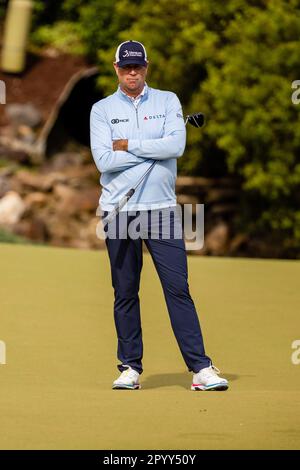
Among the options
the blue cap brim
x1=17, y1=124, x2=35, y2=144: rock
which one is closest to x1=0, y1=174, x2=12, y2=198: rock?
x1=17, y1=124, x2=35, y2=144: rock

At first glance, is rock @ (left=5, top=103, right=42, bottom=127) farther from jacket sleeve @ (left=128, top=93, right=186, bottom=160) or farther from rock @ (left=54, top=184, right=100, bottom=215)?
jacket sleeve @ (left=128, top=93, right=186, bottom=160)

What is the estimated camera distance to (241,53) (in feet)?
84.0

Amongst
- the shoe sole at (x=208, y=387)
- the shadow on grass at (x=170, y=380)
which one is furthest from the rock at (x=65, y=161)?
the shoe sole at (x=208, y=387)

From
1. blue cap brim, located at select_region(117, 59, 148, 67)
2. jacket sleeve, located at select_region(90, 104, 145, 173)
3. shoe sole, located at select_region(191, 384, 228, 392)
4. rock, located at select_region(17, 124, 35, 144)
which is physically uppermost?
rock, located at select_region(17, 124, 35, 144)

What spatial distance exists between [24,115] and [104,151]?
23558 millimetres

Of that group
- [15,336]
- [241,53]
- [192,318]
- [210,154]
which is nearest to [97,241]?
[210,154]

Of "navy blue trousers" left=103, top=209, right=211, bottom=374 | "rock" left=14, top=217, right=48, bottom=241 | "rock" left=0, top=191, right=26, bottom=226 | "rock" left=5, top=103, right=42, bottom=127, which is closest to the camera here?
"navy blue trousers" left=103, top=209, right=211, bottom=374

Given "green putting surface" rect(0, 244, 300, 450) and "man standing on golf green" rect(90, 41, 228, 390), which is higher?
"man standing on golf green" rect(90, 41, 228, 390)

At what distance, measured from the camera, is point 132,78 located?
27.9ft

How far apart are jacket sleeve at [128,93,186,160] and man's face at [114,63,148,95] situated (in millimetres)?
211

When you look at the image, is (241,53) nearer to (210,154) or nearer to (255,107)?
(255,107)

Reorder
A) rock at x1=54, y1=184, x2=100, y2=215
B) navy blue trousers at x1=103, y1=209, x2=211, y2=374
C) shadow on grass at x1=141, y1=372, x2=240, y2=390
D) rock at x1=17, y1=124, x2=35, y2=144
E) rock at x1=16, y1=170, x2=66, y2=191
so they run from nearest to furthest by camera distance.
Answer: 1. navy blue trousers at x1=103, y1=209, x2=211, y2=374
2. shadow on grass at x1=141, y1=372, x2=240, y2=390
3. rock at x1=54, y1=184, x2=100, y2=215
4. rock at x1=16, y1=170, x2=66, y2=191
5. rock at x1=17, y1=124, x2=35, y2=144

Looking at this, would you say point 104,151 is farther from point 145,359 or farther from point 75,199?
point 75,199

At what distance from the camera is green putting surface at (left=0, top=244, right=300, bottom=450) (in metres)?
7.09
